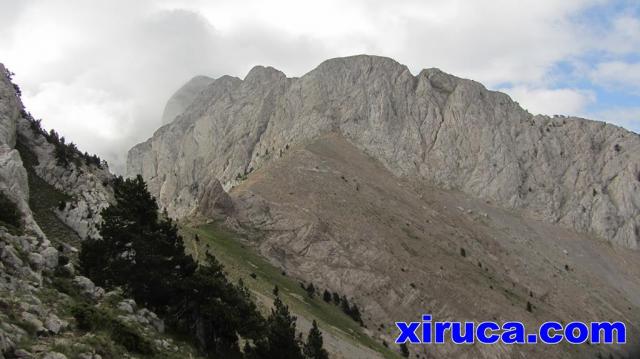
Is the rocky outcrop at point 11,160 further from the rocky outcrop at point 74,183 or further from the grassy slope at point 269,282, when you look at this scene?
the grassy slope at point 269,282

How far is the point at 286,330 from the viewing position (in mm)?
34219

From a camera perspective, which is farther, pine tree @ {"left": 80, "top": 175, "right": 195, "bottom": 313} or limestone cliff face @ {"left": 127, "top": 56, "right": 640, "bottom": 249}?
limestone cliff face @ {"left": 127, "top": 56, "right": 640, "bottom": 249}

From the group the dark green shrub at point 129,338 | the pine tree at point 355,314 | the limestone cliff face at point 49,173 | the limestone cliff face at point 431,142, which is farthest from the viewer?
the limestone cliff face at point 431,142

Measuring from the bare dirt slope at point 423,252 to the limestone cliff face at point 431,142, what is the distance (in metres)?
7.69

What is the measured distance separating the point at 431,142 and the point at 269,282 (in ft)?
291

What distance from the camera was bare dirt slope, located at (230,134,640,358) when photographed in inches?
3086

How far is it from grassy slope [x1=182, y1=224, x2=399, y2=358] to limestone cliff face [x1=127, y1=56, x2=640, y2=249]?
2206 inches

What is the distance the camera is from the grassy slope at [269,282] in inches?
2215

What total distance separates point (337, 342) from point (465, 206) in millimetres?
78427

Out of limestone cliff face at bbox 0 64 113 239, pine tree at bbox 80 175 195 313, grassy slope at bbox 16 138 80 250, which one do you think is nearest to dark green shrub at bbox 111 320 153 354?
pine tree at bbox 80 175 195 313

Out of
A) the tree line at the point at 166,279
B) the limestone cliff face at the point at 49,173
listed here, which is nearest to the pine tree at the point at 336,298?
the limestone cliff face at the point at 49,173

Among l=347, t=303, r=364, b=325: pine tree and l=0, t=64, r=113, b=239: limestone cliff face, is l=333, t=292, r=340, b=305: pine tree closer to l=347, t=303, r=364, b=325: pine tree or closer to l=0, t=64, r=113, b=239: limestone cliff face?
l=347, t=303, r=364, b=325: pine tree

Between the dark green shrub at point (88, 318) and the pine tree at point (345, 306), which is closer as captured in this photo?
the dark green shrub at point (88, 318)

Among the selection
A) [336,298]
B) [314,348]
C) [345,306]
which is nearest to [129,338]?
[314,348]
